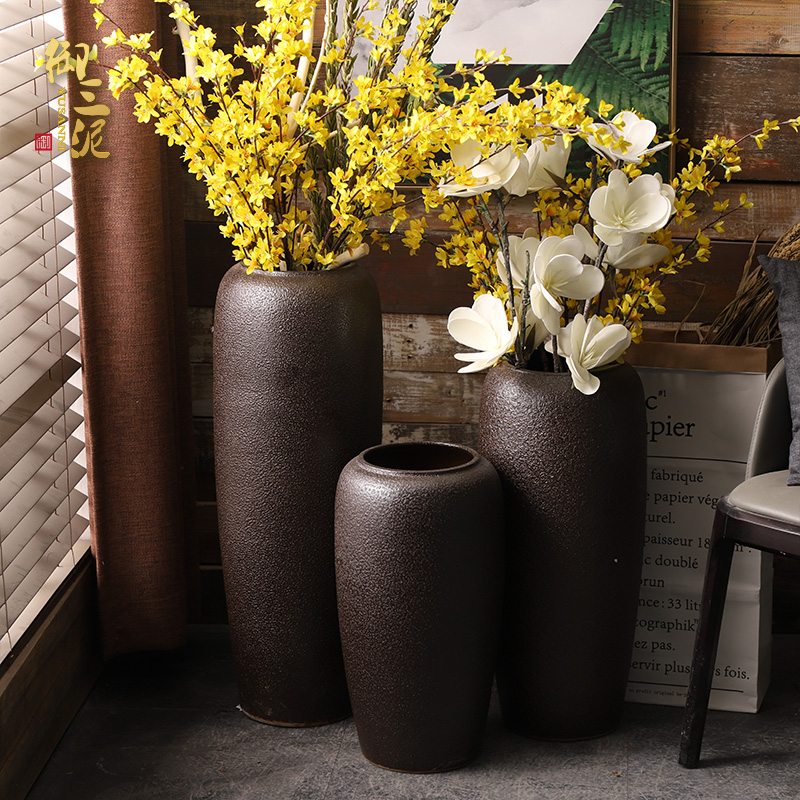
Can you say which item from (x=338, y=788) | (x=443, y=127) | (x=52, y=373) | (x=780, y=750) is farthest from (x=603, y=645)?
(x=52, y=373)

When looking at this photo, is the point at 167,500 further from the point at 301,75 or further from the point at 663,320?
the point at 663,320

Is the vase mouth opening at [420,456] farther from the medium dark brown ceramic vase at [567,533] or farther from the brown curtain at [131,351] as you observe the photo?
the brown curtain at [131,351]

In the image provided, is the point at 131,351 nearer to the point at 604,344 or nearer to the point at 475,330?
the point at 475,330

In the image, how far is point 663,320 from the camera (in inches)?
81.0

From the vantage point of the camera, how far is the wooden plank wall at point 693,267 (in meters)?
1.93

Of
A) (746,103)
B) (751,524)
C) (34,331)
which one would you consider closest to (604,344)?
(751,524)

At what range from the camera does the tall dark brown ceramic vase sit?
160cm

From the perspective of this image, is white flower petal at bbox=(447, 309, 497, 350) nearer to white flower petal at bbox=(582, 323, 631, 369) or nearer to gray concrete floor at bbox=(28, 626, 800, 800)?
white flower petal at bbox=(582, 323, 631, 369)

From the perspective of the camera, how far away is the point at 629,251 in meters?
1.57

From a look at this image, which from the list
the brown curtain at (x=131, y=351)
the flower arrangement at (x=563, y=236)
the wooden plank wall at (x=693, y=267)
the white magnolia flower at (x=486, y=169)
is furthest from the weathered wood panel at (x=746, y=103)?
the brown curtain at (x=131, y=351)

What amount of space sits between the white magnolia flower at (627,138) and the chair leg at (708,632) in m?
0.57

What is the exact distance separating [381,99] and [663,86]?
0.70 meters

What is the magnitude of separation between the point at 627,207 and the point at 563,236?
0.52 feet

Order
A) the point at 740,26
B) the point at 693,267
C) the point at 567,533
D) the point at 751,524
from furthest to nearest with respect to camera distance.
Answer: the point at 693,267, the point at 740,26, the point at 567,533, the point at 751,524
